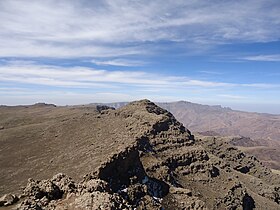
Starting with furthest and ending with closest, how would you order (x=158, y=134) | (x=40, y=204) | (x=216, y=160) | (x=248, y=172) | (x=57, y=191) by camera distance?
(x=248, y=172)
(x=216, y=160)
(x=158, y=134)
(x=57, y=191)
(x=40, y=204)

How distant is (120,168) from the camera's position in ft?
152

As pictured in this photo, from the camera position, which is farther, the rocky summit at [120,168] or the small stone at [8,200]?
the rocky summit at [120,168]

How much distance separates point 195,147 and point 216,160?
28.2ft

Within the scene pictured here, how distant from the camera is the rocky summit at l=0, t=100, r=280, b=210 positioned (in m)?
22.5

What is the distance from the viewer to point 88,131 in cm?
7125

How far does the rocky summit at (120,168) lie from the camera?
22.5 meters

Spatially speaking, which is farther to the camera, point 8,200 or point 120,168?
point 120,168

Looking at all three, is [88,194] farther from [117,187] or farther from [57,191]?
[117,187]

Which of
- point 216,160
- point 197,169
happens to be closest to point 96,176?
point 197,169

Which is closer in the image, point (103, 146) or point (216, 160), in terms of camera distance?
point (103, 146)

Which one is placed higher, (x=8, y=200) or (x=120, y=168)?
(x=8, y=200)

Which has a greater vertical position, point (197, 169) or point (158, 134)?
point (158, 134)

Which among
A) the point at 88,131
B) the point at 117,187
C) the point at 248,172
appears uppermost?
the point at 88,131

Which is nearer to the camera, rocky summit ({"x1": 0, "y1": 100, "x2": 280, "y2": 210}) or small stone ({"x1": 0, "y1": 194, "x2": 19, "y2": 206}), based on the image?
small stone ({"x1": 0, "y1": 194, "x2": 19, "y2": 206})
